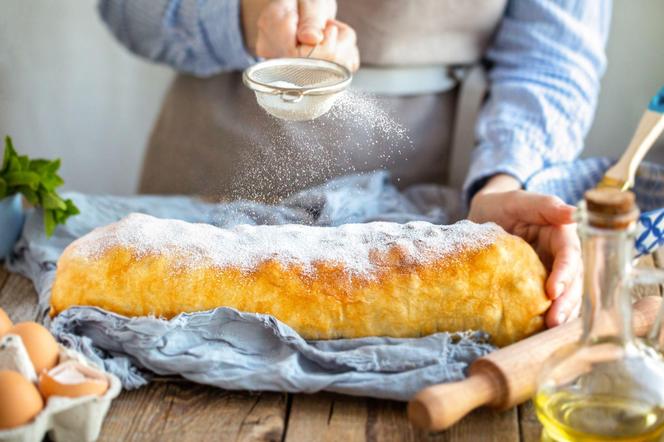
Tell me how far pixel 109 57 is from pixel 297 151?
1595mm

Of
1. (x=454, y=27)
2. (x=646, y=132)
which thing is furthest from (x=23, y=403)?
(x=454, y=27)

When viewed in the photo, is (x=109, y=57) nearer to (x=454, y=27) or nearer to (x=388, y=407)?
(x=454, y=27)

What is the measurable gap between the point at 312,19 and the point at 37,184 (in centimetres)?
47

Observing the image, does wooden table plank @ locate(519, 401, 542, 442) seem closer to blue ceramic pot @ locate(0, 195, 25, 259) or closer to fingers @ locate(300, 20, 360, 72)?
fingers @ locate(300, 20, 360, 72)

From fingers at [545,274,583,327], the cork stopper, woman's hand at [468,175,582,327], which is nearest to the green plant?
woman's hand at [468,175,582,327]

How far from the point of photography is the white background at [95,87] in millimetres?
2168

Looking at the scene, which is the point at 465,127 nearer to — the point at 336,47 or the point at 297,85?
the point at 336,47

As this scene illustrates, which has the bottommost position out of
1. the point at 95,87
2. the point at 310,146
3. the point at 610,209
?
the point at 95,87

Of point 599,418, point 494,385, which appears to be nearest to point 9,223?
point 494,385

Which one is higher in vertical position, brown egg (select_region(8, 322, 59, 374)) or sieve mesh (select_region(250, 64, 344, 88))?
sieve mesh (select_region(250, 64, 344, 88))

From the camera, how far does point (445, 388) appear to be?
2.84 ft

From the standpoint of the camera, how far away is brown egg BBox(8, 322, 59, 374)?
89 cm

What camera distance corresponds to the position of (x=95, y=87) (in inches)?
100

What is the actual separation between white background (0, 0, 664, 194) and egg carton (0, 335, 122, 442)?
62.9 inches
